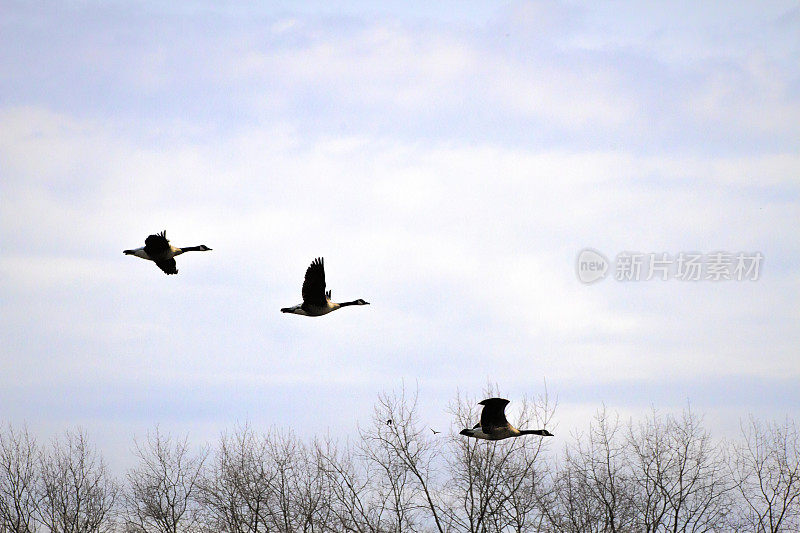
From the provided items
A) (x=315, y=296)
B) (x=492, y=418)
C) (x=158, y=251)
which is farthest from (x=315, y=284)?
(x=492, y=418)

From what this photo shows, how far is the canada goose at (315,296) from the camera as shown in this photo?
16.2 meters

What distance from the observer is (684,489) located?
29.7 meters

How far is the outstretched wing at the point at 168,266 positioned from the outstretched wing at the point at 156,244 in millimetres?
548

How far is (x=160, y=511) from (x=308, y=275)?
1984 centimetres

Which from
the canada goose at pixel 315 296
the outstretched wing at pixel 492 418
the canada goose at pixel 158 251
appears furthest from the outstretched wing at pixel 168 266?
the outstretched wing at pixel 492 418

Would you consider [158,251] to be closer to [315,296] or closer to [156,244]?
[156,244]

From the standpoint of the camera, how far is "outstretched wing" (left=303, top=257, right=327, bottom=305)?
53.1ft

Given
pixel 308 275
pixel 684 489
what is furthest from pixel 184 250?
pixel 684 489

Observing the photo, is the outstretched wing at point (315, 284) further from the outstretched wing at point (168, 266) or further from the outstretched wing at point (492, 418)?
the outstretched wing at point (492, 418)

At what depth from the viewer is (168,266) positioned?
17594 millimetres

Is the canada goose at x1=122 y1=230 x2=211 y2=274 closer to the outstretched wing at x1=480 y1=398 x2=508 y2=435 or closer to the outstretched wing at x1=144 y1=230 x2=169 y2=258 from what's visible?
the outstretched wing at x1=144 y1=230 x2=169 y2=258

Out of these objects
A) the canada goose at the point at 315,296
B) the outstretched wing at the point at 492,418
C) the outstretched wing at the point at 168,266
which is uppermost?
the outstretched wing at the point at 168,266

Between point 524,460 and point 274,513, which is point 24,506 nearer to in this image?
point 274,513

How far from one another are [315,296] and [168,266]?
3.01m
